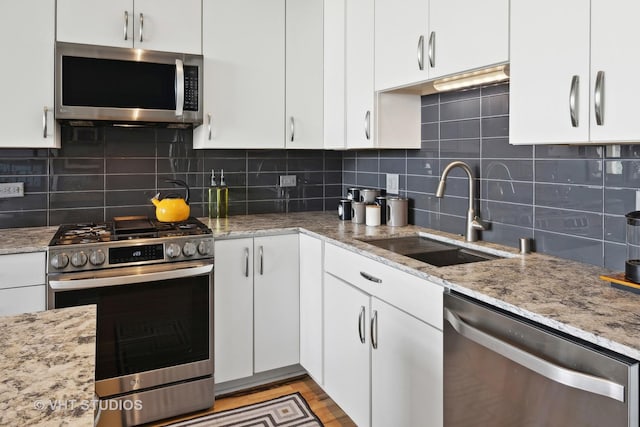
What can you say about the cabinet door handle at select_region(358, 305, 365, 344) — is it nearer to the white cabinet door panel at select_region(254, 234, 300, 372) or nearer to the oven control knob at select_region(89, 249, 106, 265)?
the white cabinet door panel at select_region(254, 234, 300, 372)

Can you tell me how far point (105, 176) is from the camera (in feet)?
9.19

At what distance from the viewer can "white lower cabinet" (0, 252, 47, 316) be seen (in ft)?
6.83

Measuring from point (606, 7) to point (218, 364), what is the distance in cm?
229

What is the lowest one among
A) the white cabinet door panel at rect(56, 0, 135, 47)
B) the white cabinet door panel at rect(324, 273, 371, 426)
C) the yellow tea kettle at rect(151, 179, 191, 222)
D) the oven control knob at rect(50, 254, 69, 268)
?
the white cabinet door panel at rect(324, 273, 371, 426)

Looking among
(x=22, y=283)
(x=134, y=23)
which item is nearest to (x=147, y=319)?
(x=22, y=283)

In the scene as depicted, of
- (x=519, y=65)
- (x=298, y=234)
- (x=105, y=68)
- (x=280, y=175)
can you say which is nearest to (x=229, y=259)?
(x=298, y=234)

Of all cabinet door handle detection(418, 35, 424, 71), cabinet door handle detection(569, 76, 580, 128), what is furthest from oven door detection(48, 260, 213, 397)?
cabinet door handle detection(569, 76, 580, 128)

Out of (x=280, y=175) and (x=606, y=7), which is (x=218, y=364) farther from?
(x=606, y=7)

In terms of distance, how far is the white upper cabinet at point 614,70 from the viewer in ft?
4.24

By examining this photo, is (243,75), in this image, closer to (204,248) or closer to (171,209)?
(171,209)

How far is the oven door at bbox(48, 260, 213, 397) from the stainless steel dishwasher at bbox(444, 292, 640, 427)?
1340 mm

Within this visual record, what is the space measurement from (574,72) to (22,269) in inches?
90.3

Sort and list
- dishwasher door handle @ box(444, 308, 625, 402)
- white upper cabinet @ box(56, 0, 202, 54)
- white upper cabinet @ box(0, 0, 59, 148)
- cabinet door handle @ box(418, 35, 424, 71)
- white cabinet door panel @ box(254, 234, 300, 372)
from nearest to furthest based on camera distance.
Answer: dishwasher door handle @ box(444, 308, 625, 402), cabinet door handle @ box(418, 35, 424, 71), white upper cabinet @ box(0, 0, 59, 148), white upper cabinet @ box(56, 0, 202, 54), white cabinet door panel @ box(254, 234, 300, 372)

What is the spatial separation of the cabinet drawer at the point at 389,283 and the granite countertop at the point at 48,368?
1063 mm
